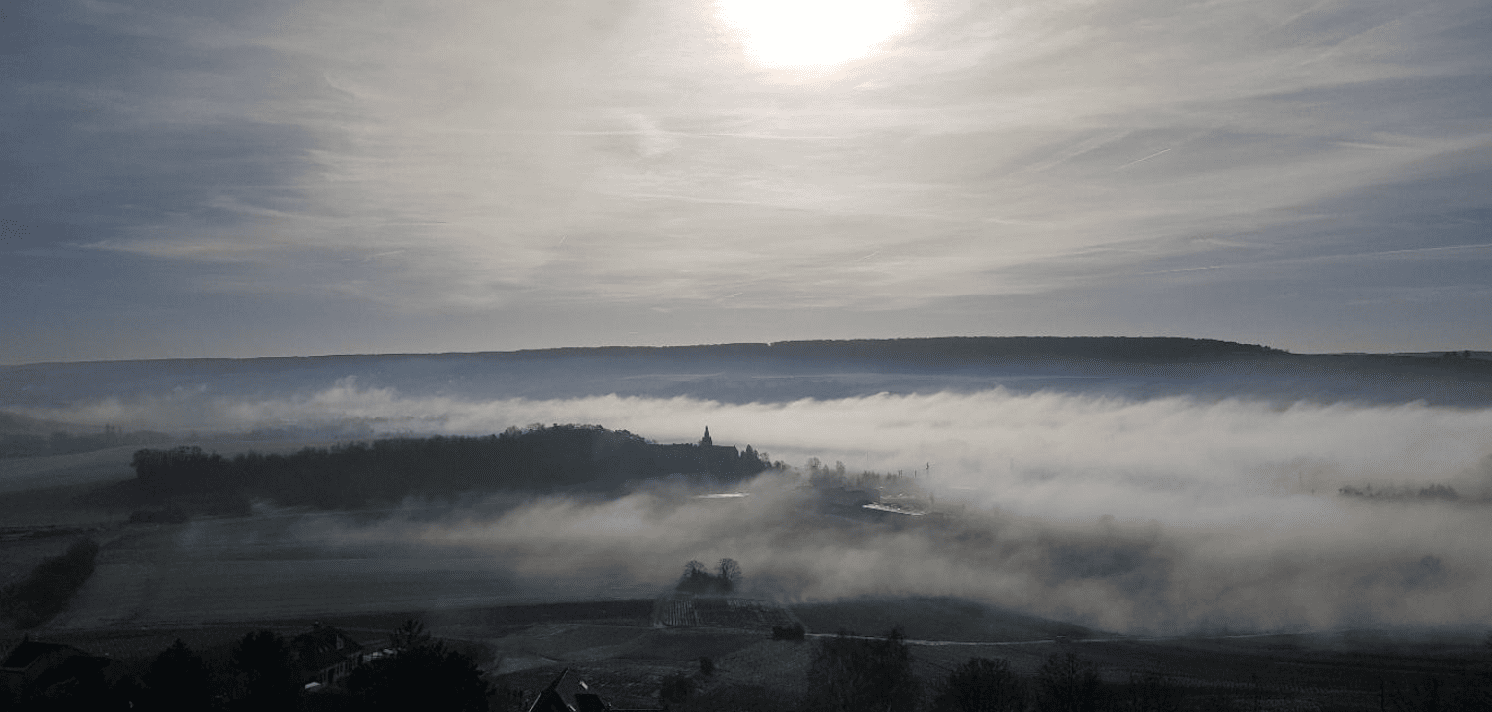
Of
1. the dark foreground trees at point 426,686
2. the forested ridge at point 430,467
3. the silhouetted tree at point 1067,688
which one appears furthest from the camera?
the forested ridge at point 430,467

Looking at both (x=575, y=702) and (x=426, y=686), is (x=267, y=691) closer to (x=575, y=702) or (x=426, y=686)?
(x=426, y=686)

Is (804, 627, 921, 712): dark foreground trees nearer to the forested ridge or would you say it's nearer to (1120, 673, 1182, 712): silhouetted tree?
(1120, 673, 1182, 712): silhouetted tree

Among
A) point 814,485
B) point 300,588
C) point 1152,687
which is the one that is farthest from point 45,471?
point 1152,687

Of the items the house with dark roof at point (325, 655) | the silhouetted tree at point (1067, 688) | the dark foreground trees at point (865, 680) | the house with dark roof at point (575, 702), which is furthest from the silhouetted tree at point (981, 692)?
the house with dark roof at point (325, 655)

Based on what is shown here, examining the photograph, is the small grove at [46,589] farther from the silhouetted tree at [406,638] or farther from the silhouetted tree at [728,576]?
the silhouetted tree at [728,576]

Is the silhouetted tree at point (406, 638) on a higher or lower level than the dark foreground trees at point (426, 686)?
lower

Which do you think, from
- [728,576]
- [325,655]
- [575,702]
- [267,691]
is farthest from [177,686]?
[728,576]

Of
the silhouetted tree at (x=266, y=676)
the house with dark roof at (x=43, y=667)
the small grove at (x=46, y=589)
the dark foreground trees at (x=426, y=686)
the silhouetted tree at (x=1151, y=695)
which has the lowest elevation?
the silhouetted tree at (x=1151, y=695)
